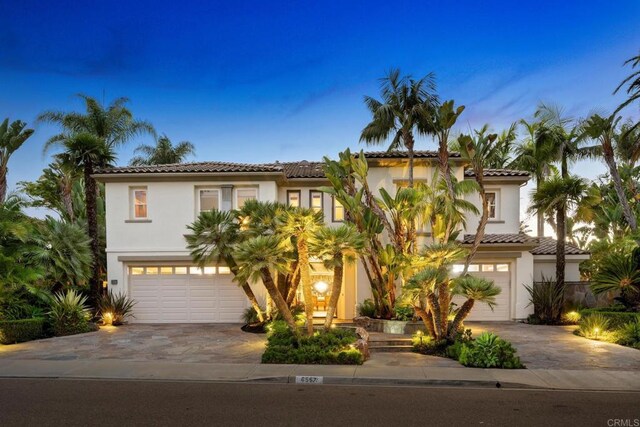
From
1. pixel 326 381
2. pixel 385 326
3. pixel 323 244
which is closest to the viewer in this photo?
pixel 326 381

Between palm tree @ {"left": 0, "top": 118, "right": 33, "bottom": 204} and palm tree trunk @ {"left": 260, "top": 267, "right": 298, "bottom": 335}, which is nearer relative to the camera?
palm tree trunk @ {"left": 260, "top": 267, "right": 298, "bottom": 335}

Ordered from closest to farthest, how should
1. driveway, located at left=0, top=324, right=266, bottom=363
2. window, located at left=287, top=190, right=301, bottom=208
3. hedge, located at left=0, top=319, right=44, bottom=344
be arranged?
driveway, located at left=0, top=324, right=266, bottom=363, hedge, located at left=0, top=319, right=44, bottom=344, window, located at left=287, top=190, right=301, bottom=208

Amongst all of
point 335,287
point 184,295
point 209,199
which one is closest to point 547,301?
point 335,287

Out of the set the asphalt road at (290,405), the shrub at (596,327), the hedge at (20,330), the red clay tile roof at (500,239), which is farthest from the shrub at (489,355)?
the hedge at (20,330)

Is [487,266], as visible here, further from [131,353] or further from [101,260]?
[101,260]

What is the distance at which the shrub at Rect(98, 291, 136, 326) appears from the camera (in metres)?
17.0

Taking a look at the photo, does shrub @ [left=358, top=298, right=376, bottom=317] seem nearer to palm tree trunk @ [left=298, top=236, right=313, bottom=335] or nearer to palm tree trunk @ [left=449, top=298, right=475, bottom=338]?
palm tree trunk @ [left=449, top=298, right=475, bottom=338]

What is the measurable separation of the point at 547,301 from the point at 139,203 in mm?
17176

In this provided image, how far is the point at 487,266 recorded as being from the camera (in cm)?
1839

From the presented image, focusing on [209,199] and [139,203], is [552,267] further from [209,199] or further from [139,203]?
[139,203]

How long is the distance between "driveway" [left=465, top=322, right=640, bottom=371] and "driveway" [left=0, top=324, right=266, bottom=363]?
303 inches

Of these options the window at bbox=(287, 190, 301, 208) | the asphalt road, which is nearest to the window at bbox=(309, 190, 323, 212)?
the window at bbox=(287, 190, 301, 208)

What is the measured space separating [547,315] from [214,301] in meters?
13.6

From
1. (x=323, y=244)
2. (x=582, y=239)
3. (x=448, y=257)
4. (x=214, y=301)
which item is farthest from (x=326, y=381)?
(x=582, y=239)
